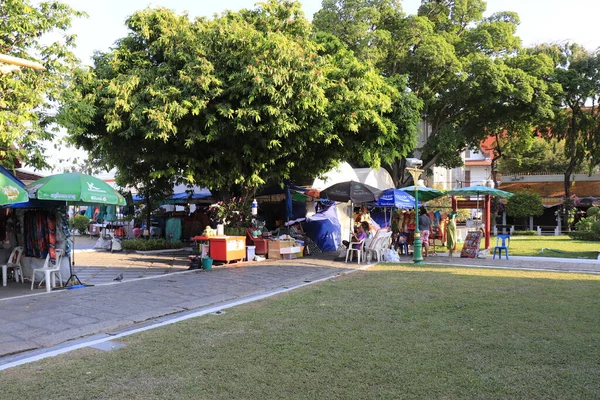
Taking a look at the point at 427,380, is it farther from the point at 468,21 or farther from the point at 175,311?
the point at 468,21

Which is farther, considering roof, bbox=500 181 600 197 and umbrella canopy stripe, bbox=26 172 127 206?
roof, bbox=500 181 600 197

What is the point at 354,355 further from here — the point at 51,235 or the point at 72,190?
the point at 51,235

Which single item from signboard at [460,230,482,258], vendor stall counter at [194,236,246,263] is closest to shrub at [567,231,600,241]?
signboard at [460,230,482,258]

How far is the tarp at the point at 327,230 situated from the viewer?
18.3 meters

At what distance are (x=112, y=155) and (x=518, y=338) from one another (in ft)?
42.9

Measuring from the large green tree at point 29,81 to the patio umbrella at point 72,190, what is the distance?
632 millimetres

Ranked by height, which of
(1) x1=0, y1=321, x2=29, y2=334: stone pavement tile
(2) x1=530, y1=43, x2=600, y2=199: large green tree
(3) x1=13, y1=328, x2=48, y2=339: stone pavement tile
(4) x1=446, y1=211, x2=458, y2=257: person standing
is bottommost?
(3) x1=13, y1=328, x2=48, y2=339: stone pavement tile

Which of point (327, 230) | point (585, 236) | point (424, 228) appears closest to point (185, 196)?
point (327, 230)

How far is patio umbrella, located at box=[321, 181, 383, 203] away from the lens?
15.6m

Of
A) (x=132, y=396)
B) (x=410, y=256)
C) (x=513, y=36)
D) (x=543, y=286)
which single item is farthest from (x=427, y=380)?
(x=513, y=36)

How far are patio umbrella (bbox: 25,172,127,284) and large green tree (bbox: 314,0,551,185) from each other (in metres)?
16.2

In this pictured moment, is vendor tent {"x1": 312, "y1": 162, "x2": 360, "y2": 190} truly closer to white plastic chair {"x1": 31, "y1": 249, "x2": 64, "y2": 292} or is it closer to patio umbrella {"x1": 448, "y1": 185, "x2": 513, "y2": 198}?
patio umbrella {"x1": 448, "y1": 185, "x2": 513, "y2": 198}

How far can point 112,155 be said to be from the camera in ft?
48.8

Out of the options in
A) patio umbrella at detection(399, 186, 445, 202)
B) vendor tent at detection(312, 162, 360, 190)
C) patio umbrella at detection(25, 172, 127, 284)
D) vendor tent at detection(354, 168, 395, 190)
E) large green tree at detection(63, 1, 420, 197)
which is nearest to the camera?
patio umbrella at detection(25, 172, 127, 284)
